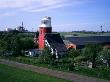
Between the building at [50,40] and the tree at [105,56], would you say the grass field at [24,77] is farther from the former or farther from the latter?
the building at [50,40]

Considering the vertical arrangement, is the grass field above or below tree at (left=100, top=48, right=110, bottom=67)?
below

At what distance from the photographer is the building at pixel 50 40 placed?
5347 centimetres

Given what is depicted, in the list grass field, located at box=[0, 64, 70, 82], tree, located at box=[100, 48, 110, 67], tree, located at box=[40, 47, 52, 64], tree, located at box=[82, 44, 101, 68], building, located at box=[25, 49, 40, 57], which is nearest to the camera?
grass field, located at box=[0, 64, 70, 82]

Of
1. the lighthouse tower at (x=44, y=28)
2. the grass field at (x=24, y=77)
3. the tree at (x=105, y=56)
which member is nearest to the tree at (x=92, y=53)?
the tree at (x=105, y=56)

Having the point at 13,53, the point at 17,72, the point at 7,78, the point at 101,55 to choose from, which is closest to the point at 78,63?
the point at 101,55

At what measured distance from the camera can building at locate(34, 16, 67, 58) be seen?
175 feet

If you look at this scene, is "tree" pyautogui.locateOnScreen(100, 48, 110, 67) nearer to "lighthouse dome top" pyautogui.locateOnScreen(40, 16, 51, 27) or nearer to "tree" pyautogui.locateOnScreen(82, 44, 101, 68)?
"tree" pyautogui.locateOnScreen(82, 44, 101, 68)

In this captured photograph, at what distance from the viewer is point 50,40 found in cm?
5631

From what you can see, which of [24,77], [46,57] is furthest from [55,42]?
[24,77]

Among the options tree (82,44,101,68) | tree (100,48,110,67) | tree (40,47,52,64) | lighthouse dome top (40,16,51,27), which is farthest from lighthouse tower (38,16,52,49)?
tree (100,48,110,67)

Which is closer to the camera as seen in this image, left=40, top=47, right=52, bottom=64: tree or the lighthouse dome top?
left=40, top=47, right=52, bottom=64: tree

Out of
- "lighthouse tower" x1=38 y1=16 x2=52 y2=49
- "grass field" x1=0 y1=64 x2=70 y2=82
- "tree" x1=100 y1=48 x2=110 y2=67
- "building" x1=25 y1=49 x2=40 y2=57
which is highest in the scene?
"lighthouse tower" x1=38 y1=16 x2=52 y2=49

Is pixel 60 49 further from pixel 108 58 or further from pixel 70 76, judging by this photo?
pixel 70 76

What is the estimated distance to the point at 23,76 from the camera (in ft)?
100
